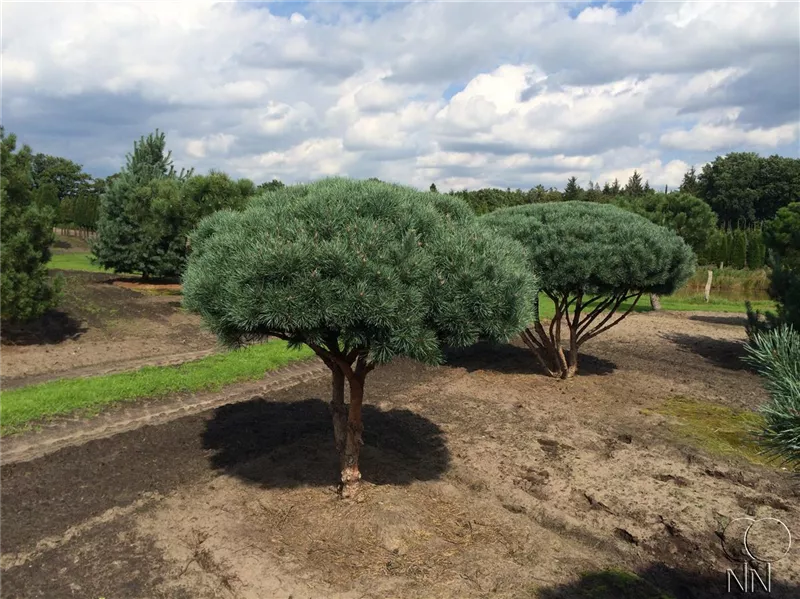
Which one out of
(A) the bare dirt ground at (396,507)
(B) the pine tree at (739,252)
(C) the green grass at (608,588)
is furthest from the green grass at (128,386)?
(B) the pine tree at (739,252)

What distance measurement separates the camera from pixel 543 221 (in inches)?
412

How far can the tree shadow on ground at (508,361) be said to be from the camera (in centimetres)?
1228

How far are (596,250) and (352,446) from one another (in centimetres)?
548

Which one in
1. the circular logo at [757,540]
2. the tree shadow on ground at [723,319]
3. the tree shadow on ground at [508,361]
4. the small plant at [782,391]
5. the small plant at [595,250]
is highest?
the small plant at [595,250]

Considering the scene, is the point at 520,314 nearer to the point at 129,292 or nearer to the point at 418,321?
the point at 418,321

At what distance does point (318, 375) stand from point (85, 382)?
422 cm

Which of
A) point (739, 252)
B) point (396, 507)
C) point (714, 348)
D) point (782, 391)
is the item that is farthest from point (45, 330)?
point (739, 252)

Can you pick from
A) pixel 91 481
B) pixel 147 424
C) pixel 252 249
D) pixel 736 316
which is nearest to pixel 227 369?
pixel 147 424

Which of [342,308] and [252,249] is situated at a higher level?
[252,249]

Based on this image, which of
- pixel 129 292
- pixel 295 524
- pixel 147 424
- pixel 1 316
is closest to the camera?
pixel 295 524

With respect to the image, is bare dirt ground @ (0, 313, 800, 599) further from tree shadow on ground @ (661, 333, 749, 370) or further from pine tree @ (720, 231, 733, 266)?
pine tree @ (720, 231, 733, 266)

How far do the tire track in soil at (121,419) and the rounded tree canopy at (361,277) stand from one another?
4440mm

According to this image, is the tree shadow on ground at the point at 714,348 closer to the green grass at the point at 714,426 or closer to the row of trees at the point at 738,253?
the green grass at the point at 714,426

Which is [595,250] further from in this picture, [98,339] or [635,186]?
[635,186]
